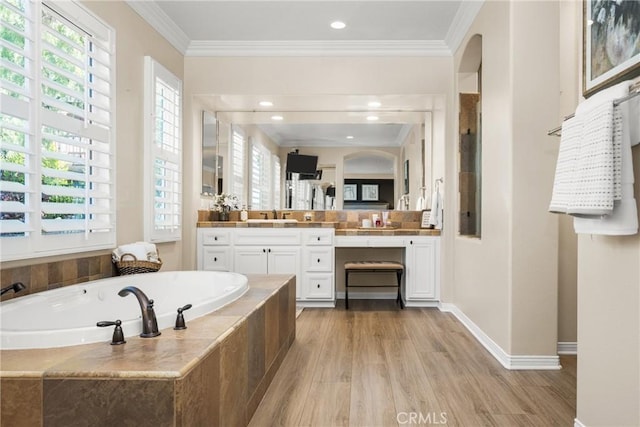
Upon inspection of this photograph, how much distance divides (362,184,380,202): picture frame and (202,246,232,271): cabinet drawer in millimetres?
1675

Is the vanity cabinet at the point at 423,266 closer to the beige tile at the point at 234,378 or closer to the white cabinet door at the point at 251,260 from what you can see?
the white cabinet door at the point at 251,260

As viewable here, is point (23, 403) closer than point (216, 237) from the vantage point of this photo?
Yes

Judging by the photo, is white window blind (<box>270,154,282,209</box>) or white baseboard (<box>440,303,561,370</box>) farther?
white window blind (<box>270,154,282,209</box>)

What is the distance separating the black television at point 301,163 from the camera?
16.6 ft

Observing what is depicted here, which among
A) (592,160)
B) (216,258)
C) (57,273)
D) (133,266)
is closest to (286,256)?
(216,258)

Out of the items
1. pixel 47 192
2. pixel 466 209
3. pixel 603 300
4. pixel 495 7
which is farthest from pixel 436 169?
pixel 47 192

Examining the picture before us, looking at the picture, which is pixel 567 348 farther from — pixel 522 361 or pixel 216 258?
pixel 216 258

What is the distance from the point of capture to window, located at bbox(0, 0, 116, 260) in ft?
6.84

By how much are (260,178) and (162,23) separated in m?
1.95

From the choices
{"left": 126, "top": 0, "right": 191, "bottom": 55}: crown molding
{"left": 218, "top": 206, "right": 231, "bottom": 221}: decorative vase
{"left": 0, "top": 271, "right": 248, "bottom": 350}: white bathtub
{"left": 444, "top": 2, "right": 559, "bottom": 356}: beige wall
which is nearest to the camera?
{"left": 0, "top": 271, "right": 248, "bottom": 350}: white bathtub

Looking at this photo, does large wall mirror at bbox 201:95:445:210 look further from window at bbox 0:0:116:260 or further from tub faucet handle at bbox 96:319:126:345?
tub faucet handle at bbox 96:319:126:345

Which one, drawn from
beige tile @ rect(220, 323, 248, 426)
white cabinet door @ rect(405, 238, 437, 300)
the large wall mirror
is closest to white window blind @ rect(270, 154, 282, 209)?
the large wall mirror

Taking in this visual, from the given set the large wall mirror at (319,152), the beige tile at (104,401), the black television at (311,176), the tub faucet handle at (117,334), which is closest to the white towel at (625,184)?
the beige tile at (104,401)

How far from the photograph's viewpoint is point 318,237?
4.36 meters
